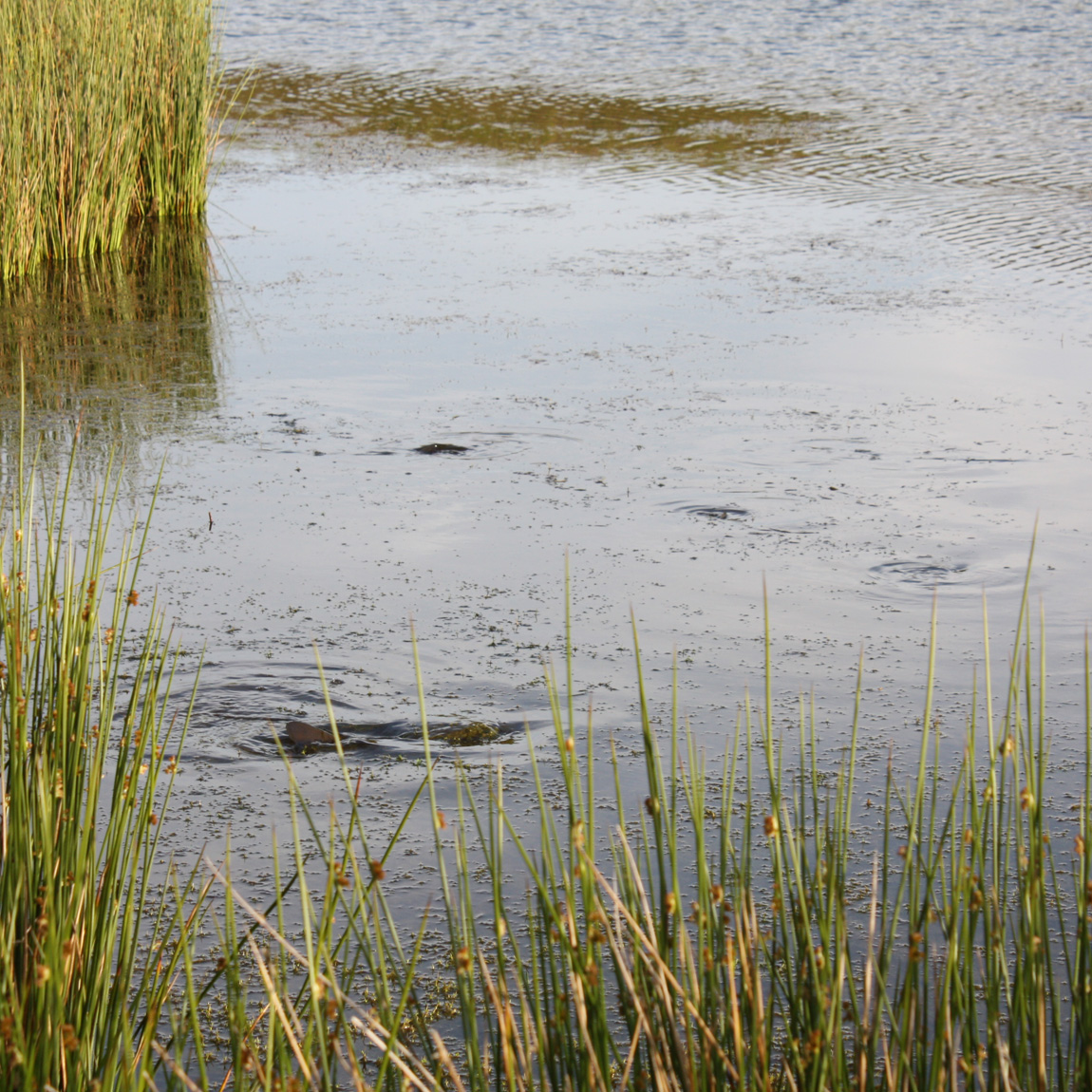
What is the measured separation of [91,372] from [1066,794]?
3.83m

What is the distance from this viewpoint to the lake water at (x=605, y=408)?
10.7ft

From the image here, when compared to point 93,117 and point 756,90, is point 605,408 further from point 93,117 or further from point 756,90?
point 756,90

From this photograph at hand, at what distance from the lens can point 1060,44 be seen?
12852mm

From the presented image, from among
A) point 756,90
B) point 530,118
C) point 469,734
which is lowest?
point 469,734

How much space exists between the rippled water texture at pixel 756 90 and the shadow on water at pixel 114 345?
3.41 meters

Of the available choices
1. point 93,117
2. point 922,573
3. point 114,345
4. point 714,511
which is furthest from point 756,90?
point 922,573

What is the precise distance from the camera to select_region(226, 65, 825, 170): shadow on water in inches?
379

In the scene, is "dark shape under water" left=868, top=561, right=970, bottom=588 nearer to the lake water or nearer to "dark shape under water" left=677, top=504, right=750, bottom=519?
the lake water

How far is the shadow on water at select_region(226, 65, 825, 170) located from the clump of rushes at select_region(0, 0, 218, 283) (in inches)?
83.7

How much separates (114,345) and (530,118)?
5728 millimetres

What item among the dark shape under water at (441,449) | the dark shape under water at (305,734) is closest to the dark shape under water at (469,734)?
the dark shape under water at (305,734)

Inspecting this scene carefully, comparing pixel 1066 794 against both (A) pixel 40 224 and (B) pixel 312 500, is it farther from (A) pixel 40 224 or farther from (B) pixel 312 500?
(A) pixel 40 224

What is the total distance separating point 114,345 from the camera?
5.74 m

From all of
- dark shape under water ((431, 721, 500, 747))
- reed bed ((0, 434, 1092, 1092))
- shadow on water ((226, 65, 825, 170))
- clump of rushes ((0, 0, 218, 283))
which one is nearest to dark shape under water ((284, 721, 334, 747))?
dark shape under water ((431, 721, 500, 747))
